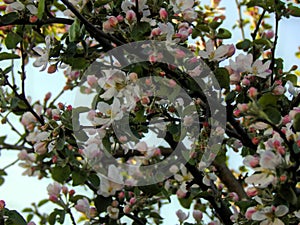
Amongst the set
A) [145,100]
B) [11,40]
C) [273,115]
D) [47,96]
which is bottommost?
[273,115]

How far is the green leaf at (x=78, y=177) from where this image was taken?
1.33 m

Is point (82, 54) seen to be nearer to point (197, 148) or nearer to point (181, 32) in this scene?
point (181, 32)

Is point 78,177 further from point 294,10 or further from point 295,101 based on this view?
point 294,10

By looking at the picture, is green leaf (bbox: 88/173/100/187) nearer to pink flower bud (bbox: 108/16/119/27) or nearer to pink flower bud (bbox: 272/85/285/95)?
pink flower bud (bbox: 108/16/119/27)

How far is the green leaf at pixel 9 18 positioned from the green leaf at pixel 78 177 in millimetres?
380

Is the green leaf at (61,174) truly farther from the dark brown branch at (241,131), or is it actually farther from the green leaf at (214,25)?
the green leaf at (214,25)

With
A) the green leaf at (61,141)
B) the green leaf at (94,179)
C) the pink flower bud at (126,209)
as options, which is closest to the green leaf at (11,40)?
the green leaf at (61,141)

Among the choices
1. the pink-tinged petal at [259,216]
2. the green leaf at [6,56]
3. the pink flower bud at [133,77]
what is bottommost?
the pink-tinged petal at [259,216]

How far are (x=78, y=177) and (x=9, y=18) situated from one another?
1.32 ft

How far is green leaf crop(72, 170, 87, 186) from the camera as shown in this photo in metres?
1.33

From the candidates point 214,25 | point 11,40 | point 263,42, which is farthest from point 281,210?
point 11,40

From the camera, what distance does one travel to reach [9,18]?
4.41 ft

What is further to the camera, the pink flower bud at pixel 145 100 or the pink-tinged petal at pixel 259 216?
the pink flower bud at pixel 145 100

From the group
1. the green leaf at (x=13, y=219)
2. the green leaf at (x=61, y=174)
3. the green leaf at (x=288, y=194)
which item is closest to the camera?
the green leaf at (x=288, y=194)
